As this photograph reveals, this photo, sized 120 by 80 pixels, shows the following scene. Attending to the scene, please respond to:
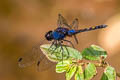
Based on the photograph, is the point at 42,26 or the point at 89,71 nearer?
the point at 89,71

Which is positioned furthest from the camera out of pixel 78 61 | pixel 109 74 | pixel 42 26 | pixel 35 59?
pixel 42 26

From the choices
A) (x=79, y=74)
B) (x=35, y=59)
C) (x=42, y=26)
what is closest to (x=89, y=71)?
(x=79, y=74)

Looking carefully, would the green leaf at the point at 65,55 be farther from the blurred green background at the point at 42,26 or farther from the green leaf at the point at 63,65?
the blurred green background at the point at 42,26

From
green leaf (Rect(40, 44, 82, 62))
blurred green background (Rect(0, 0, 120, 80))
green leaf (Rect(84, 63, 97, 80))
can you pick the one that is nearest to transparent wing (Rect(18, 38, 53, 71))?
green leaf (Rect(40, 44, 82, 62))

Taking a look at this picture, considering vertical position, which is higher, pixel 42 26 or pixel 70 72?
pixel 42 26

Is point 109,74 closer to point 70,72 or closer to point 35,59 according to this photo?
point 70,72

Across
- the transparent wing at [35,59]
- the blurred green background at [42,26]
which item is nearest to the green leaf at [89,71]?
the transparent wing at [35,59]
